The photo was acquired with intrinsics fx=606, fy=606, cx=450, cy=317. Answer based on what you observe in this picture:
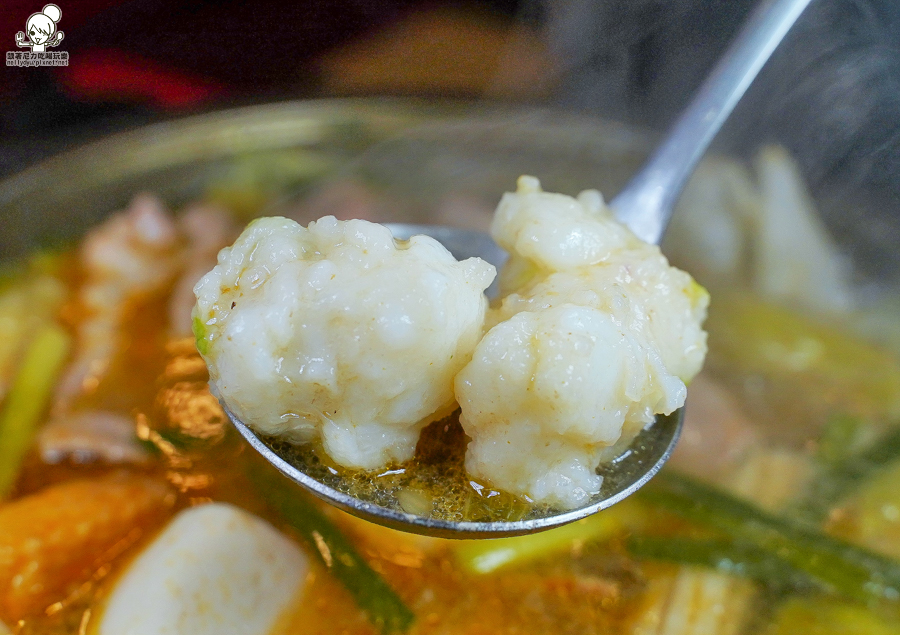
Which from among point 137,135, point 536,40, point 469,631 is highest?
point 536,40

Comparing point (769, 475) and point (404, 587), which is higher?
point (769, 475)

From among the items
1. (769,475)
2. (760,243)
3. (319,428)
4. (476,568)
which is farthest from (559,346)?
(760,243)

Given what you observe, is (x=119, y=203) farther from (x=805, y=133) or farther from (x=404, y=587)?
(x=805, y=133)

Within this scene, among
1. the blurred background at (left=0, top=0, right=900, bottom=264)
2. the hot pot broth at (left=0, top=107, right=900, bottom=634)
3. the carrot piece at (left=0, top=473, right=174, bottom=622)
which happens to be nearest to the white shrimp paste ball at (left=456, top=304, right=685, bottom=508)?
the hot pot broth at (left=0, top=107, right=900, bottom=634)

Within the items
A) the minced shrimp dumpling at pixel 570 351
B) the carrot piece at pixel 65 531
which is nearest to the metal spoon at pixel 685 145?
the minced shrimp dumpling at pixel 570 351

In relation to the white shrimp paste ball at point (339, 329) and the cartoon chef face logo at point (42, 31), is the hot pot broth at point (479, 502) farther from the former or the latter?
the cartoon chef face logo at point (42, 31)

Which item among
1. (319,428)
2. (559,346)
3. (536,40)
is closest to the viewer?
(559,346)
